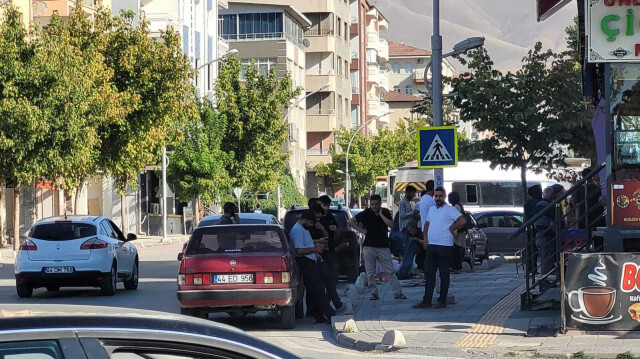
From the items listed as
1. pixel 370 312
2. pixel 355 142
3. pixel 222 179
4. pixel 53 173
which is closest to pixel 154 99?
pixel 53 173

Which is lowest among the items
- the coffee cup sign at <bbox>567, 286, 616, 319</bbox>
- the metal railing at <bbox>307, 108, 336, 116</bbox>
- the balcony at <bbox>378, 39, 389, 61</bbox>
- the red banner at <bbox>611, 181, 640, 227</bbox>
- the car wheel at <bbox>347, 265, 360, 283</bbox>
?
the car wheel at <bbox>347, 265, 360, 283</bbox>

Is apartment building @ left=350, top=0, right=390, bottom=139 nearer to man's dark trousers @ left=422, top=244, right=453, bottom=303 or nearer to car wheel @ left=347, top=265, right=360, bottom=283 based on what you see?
car wheel @ left=347, top=265, right=360, bottom=283

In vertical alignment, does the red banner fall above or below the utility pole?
below

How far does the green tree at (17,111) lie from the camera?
36656 mm

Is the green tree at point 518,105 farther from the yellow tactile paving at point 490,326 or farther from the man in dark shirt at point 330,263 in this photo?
the yellow tactile paving at point 490,326

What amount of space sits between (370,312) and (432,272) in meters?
1.11

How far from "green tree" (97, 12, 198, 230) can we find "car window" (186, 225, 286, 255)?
27919 millimetres

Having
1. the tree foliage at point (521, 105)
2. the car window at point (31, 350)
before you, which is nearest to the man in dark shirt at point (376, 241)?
the tree foliage at point (521, 105)

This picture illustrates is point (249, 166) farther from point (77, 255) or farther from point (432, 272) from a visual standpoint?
point (432, 272)

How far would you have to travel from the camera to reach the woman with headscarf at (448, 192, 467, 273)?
2459 cm

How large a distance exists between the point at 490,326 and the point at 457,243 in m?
8.92

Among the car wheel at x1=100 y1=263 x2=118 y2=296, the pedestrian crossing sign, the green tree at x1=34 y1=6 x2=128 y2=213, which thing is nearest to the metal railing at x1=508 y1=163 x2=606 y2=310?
the pedestrian crossing sign

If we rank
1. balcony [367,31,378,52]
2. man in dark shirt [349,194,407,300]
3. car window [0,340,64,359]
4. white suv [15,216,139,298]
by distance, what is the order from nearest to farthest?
car window [0,340,64,359]
man in dark shirt [349,194,407,300]
white suv [15,216,139,298]
balcony [367,31,378,52]

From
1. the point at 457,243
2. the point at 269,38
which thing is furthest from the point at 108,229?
the point at 269,38
